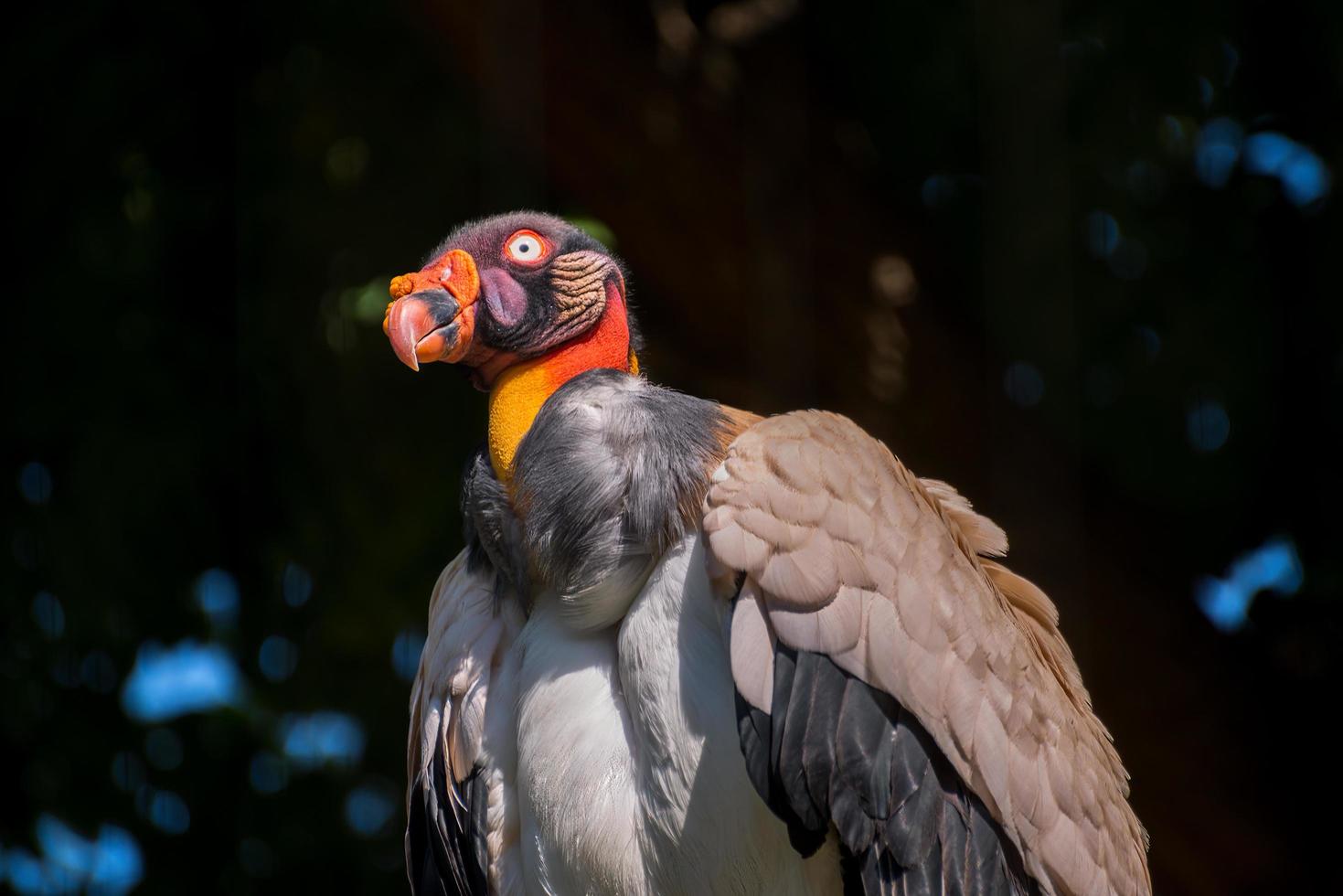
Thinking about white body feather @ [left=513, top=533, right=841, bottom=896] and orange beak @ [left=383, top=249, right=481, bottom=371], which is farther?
orange beak @ [left=383, top=249, right=481, bottom=371]

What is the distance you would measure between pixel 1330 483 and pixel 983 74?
59.4 inches

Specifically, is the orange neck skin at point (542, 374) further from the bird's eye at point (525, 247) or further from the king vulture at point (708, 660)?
the bird's eye at point (525, 247)

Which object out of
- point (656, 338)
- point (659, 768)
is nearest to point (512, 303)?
point (659, 768)

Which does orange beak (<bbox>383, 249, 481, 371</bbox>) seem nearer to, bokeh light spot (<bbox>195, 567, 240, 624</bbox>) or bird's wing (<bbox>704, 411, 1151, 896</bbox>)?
bird's wing (<bbox>704, 411, 1151, 896</bbox>)

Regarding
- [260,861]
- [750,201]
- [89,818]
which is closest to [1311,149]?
[750,201]

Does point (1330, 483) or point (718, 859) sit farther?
point (1330, 483)

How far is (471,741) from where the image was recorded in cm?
279

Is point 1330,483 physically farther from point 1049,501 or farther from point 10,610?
point 10,610

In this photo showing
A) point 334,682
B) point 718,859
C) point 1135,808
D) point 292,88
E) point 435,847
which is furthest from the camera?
point 292,88

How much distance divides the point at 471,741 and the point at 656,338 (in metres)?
1.92

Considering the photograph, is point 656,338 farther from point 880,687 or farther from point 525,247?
point 880,687

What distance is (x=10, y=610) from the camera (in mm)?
4402

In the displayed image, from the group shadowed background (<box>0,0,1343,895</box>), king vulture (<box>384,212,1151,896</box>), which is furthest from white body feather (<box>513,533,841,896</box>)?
shadowed background (<box>0,0,1343,895</box>)

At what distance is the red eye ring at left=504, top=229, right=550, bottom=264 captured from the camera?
2.79 m
